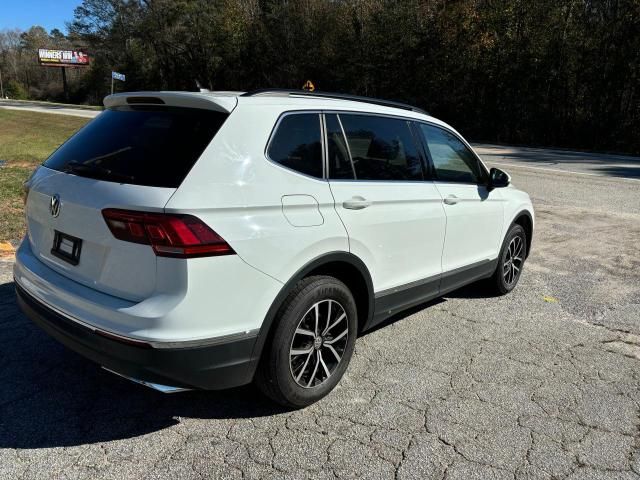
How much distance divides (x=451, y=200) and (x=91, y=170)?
2.63 m

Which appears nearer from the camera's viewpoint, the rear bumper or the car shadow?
the rear bumper

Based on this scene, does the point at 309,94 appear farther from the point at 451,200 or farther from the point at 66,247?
the point at 66,247

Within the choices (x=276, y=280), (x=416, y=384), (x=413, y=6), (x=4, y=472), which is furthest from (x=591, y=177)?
(x=413, y=6)

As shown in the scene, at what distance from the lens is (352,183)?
3.37 metres

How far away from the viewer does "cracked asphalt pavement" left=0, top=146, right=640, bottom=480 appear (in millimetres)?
2717

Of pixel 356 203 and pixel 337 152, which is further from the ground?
pixel 337 152

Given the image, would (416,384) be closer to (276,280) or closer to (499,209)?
(276,280)

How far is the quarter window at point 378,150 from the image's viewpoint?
11.4 feet

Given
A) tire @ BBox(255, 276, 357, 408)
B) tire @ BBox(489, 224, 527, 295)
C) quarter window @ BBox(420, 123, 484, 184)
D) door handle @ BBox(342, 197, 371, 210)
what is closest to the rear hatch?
tire @ BBox(255, 276, 357, 408)

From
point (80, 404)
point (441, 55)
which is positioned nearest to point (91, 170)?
point (80, 404)

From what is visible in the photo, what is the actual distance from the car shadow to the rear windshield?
1.34m

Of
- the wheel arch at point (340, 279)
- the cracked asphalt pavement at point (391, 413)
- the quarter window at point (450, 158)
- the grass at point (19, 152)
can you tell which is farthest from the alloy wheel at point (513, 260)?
the grass at point (19, 152)

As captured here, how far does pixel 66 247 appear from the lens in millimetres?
2967

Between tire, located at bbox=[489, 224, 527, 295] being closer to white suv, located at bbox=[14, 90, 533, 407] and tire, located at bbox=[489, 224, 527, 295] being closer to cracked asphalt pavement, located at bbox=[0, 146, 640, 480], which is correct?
cracked asphalt pavement, located at bbox=[0, 146, 640, 480]
